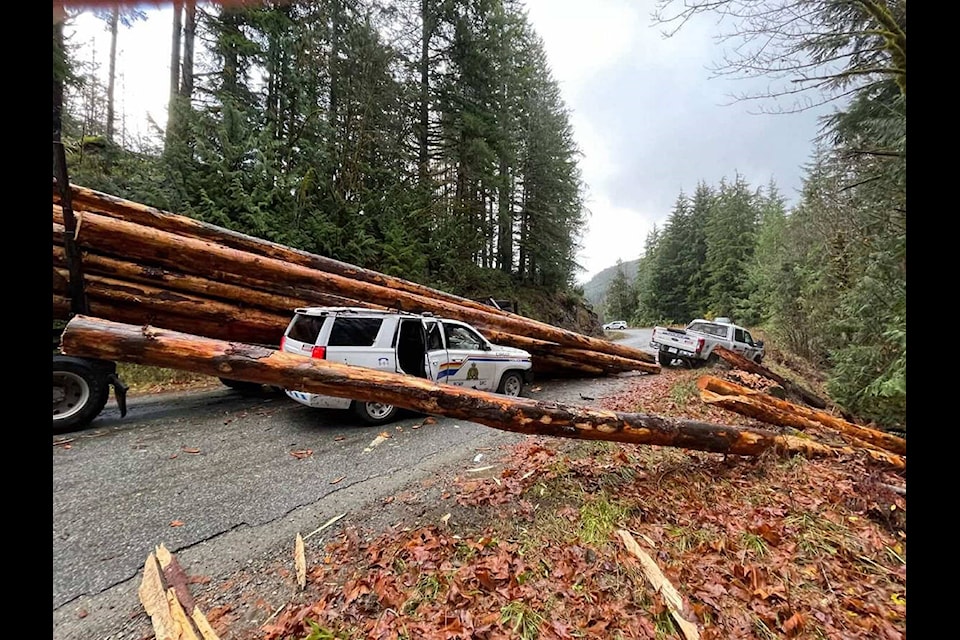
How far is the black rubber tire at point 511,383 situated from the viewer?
7.77m

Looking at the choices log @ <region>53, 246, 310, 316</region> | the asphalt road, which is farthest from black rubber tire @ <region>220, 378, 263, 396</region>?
log @ <region>53, 246, 310, 316</region>

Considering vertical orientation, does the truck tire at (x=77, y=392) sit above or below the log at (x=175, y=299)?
below

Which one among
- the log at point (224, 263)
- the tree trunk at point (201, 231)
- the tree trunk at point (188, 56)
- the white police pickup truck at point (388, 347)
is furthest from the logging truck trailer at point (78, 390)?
the tree trunk at point (188, 56)

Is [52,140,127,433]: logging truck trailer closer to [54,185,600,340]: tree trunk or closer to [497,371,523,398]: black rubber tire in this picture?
[54,185,600,340]: tree trunk

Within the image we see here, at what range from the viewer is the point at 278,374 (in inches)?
120

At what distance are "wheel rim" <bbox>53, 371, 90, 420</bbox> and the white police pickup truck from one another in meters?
2.50

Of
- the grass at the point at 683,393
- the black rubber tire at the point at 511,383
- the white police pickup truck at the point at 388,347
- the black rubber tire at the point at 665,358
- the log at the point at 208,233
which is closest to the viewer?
the white police pickup truck at the point at 388,347

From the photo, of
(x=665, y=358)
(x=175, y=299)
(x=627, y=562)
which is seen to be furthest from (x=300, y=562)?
(x=665, y=358)

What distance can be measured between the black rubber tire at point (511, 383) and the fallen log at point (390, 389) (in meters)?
3.96

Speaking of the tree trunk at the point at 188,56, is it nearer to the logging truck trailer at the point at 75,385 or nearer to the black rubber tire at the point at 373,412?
the logging truck trailer at the point at 75,385

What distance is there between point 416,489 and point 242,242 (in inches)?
274

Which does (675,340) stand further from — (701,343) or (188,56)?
(188,56)

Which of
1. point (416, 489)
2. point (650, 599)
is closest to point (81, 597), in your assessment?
point (416, 489)
